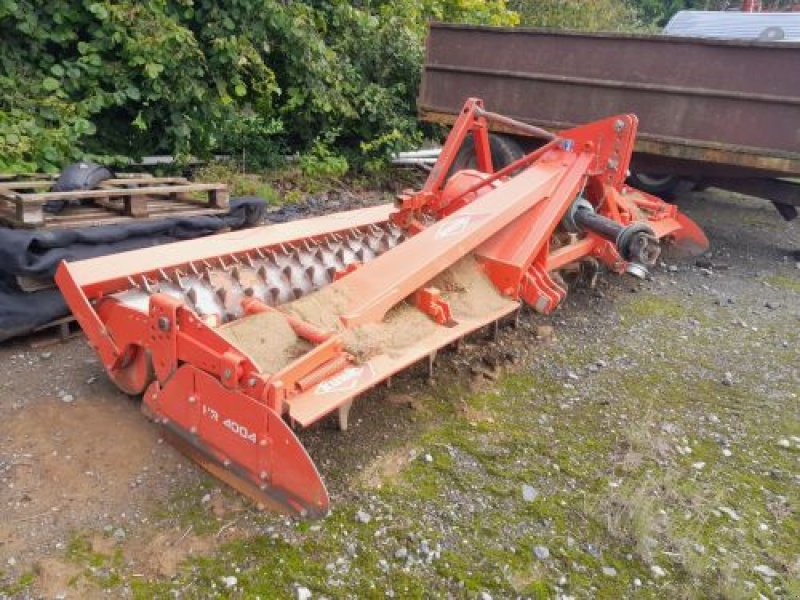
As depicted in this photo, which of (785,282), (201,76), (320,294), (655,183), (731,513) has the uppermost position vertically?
(201,76)

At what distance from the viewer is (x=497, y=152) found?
6.70 metres

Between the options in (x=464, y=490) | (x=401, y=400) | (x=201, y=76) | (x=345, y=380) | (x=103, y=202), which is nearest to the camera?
(x=345, y=380)

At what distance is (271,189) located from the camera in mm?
6461

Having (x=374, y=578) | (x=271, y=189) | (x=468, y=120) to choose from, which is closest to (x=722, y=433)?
(x=374, y=578)

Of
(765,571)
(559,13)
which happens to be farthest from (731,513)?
(559,13)

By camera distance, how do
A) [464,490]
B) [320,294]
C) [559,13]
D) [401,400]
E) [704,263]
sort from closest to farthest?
[464,490], [320,294], [401,400], [704,263], [559,13]

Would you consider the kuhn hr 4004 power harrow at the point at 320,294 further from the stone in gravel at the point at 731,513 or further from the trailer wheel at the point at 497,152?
the trailer wheel at the point at 497,152

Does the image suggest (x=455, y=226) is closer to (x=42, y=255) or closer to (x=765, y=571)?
(x=765, y=571)

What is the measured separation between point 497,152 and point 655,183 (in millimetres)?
1824

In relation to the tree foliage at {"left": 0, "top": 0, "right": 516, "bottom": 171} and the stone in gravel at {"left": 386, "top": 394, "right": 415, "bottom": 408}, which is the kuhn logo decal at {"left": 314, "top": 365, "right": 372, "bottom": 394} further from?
the tree foliage at {"left": 0, "top": 0, "right": 516, "bottom": 171}

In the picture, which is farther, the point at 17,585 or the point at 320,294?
the point at 320,294

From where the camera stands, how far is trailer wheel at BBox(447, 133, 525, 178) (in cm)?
641

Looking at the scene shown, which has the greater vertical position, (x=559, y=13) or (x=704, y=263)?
(x=559, y=13)

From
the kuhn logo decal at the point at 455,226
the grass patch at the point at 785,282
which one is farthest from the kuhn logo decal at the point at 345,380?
the grass patch at the point at 785,282
